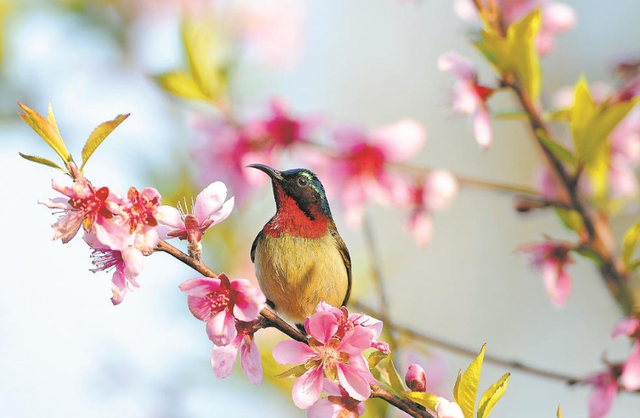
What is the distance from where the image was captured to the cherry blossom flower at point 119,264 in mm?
1102

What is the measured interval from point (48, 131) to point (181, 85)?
119cm

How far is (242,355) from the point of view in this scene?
1252mm

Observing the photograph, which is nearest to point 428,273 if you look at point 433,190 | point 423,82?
point 423,82

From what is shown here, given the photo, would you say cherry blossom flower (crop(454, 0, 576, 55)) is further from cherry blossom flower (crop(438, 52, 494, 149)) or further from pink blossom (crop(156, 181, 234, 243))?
pink blossom (crop(156, 181, 234, 243))

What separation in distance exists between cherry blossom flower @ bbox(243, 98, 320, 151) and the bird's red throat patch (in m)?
0.78

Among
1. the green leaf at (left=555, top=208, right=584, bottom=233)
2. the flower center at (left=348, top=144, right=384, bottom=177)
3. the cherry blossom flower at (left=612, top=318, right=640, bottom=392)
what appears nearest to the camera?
the cherry blossom flower at (left=612, top=318, right=640, bottom=392)

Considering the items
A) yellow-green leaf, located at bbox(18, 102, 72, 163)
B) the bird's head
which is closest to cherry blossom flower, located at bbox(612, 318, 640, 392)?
the bird's head

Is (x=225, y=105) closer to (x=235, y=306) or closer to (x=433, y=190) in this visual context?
(x=433, y=190)

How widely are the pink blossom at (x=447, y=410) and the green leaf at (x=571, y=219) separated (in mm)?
790

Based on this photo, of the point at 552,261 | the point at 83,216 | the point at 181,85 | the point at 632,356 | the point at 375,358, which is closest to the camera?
the point at 83,216

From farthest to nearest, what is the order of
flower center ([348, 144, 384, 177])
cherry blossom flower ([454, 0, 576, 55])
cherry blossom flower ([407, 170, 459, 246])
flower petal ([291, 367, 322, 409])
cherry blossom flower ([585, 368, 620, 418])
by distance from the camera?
flower center ([348, 144, 384, 177]), cherry blossom flower ([407, 170, 459, 246]), cherry blossom flower ([454, 0, 576, 55]), cherry blossom flower ([585, 368, 620, 418]), flower petal ([291, 367, 322, 409])

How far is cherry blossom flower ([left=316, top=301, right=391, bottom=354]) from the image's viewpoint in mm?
1167

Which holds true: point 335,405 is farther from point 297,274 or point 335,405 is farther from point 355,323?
point 297,274

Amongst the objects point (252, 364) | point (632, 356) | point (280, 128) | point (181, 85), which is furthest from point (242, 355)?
point (280, 128)
